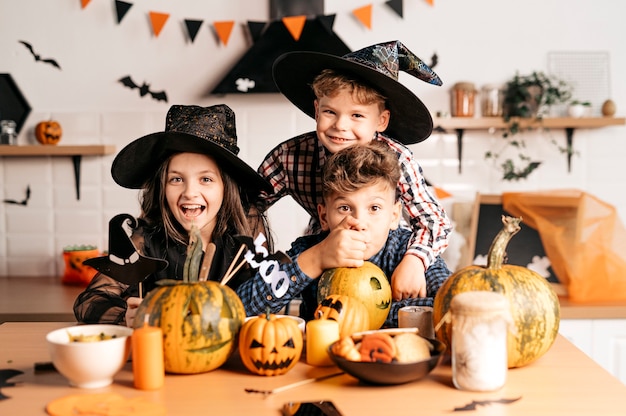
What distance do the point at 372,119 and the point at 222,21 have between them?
161cm

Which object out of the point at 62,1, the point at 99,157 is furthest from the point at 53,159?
the point at 62,1

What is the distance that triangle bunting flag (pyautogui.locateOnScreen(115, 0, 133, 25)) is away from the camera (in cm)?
308

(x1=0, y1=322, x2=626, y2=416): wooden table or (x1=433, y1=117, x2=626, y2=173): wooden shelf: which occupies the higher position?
(x1=433, y1=117, x2=626, y2=173): wooden shelf

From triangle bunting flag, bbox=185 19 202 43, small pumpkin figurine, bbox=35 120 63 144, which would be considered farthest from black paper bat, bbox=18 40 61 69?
triangle bunting flag, bbox=185 19 202 43

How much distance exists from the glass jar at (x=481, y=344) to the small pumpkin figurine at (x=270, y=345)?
269 mm

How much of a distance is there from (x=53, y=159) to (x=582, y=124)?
2.40 m

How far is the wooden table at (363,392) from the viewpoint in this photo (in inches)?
39.0

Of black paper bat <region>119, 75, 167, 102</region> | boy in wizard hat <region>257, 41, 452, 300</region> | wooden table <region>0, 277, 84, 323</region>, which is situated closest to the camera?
boy in wizard hat <region>257, 41, 452, 300</region>

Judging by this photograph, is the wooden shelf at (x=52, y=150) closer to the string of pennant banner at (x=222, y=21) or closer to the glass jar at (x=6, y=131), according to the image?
the glass jar at (x=6, y=131)

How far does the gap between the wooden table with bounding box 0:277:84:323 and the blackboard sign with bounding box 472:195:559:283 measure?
169cm

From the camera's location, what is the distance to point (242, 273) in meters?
1.72

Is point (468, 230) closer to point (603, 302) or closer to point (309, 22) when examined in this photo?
point (603, 302)

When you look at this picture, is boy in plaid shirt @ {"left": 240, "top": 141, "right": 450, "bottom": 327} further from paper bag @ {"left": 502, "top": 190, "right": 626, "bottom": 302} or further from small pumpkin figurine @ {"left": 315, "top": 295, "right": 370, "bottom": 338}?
paper bag @ {"left": 502, "top": 190, "right": 626, "bottom": 302}

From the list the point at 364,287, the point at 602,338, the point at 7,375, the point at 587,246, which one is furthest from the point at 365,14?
the point at 7,375
